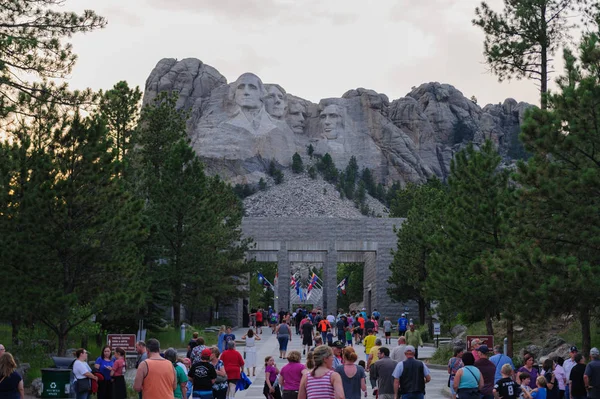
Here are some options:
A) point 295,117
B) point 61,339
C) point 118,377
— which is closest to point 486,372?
point 118,377

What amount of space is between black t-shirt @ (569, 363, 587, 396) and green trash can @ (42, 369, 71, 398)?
852 cm

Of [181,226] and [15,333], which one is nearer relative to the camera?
[15,333]

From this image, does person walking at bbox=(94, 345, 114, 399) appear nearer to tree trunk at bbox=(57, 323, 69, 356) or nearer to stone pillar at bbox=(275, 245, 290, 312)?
tree trunk at bbox=(57, 323, 69, 356)

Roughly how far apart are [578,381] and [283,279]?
48.3 meters

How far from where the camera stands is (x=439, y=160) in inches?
6535

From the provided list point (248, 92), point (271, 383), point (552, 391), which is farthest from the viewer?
point (248, 92)

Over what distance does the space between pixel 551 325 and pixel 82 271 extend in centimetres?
1557

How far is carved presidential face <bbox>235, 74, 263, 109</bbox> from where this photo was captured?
14862 cm

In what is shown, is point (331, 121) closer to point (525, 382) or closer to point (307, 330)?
point (307, 330)

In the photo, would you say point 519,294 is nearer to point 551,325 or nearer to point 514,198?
point 514,198

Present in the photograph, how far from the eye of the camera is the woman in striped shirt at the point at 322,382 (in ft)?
29.9

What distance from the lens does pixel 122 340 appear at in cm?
1966

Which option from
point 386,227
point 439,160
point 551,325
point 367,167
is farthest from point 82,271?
point 439,160

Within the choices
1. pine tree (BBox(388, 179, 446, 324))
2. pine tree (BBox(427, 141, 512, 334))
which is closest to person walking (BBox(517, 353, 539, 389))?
pine tree (BBox(427, 141, 512, 334))
